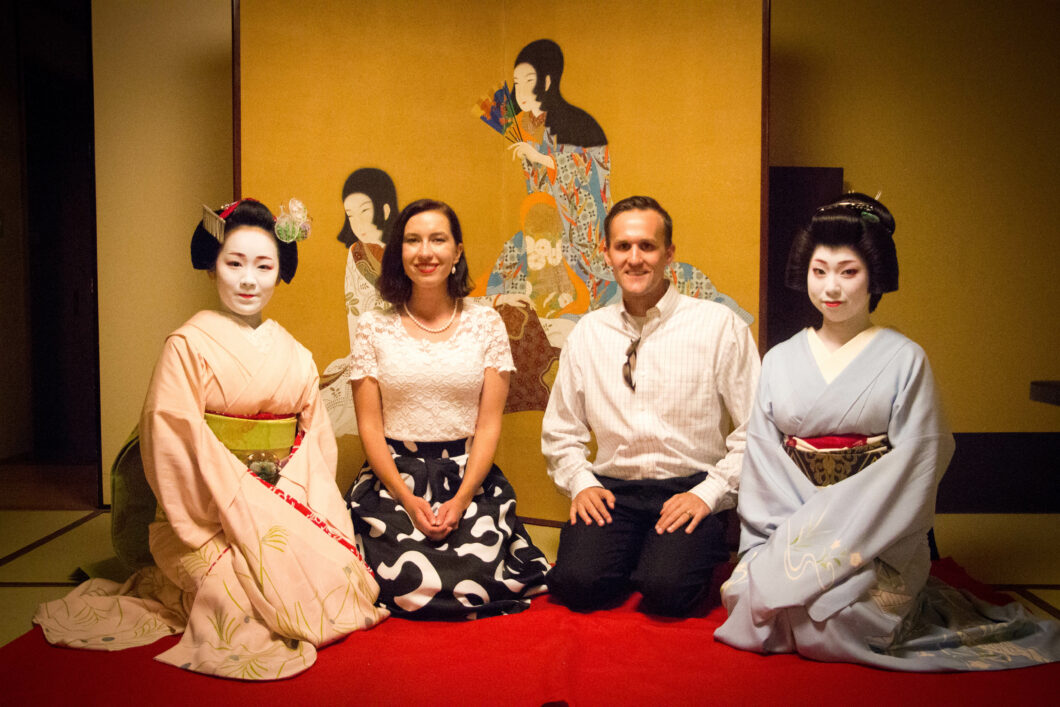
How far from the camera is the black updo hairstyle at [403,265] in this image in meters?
2.92

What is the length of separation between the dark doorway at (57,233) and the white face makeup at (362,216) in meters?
2.58

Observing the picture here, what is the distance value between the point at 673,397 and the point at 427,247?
1.09 m

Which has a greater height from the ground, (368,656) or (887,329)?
(887,329)

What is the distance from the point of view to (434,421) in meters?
2.91

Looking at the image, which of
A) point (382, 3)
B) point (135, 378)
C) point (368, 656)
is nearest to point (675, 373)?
point (368, 656)

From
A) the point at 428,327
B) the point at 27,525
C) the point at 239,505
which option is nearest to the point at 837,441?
the point at 428,327

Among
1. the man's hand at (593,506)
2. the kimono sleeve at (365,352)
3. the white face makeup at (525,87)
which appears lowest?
the man's hand at (593,506)

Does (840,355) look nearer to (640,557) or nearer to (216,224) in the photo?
(640,557)

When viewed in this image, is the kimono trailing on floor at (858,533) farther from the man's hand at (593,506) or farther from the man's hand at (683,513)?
the man's hand at (593,506)

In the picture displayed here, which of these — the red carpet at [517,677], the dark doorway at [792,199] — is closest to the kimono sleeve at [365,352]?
the red carpet at [517,677]

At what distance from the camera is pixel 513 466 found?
3707 millimetres

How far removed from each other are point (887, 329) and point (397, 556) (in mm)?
1821

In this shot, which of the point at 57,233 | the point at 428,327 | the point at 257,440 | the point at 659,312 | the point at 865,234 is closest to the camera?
the point at 865,234

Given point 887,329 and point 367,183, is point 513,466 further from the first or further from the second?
point 887,329
